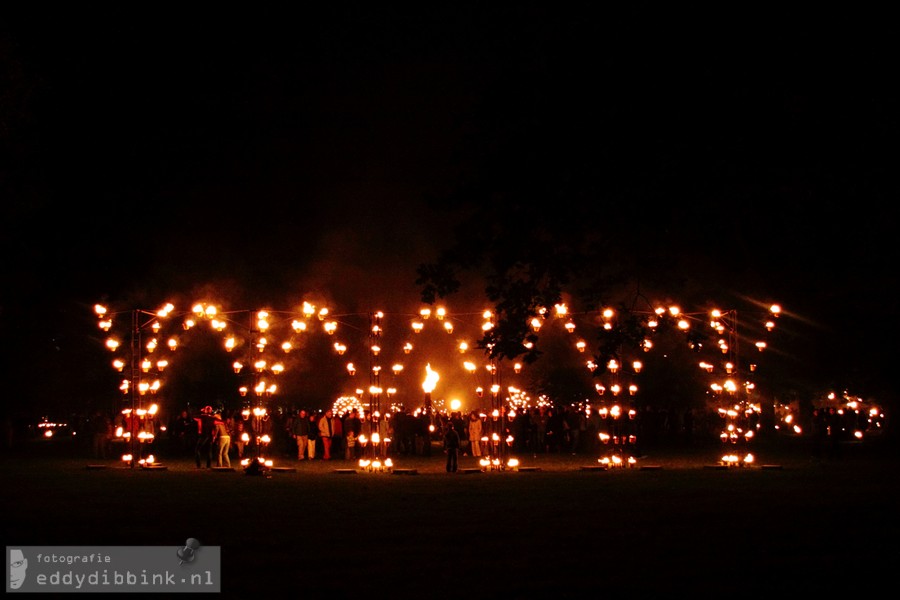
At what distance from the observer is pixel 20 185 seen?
25000mm

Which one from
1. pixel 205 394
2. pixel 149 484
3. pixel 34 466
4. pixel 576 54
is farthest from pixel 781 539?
pixel 205 394

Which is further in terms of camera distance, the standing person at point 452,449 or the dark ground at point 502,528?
the standing person at point 452,449

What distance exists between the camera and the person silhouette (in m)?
8.91

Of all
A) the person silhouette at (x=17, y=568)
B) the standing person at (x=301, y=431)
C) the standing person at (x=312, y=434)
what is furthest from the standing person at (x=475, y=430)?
the person silhouette at (x=17, y=568)

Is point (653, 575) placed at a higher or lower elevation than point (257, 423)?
lower

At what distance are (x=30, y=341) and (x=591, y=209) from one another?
107 feet

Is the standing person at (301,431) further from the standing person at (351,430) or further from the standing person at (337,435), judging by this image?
the standing person at (351,430)

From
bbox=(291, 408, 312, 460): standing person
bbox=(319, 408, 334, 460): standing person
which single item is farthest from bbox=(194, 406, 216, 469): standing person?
bbox=(319, 408, 334, 460): standing person

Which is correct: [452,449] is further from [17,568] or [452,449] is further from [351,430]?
[17,568]

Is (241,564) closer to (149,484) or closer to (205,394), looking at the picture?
(149,484)

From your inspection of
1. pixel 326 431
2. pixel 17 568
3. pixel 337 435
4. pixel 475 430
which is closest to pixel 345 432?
pixel 326 431
